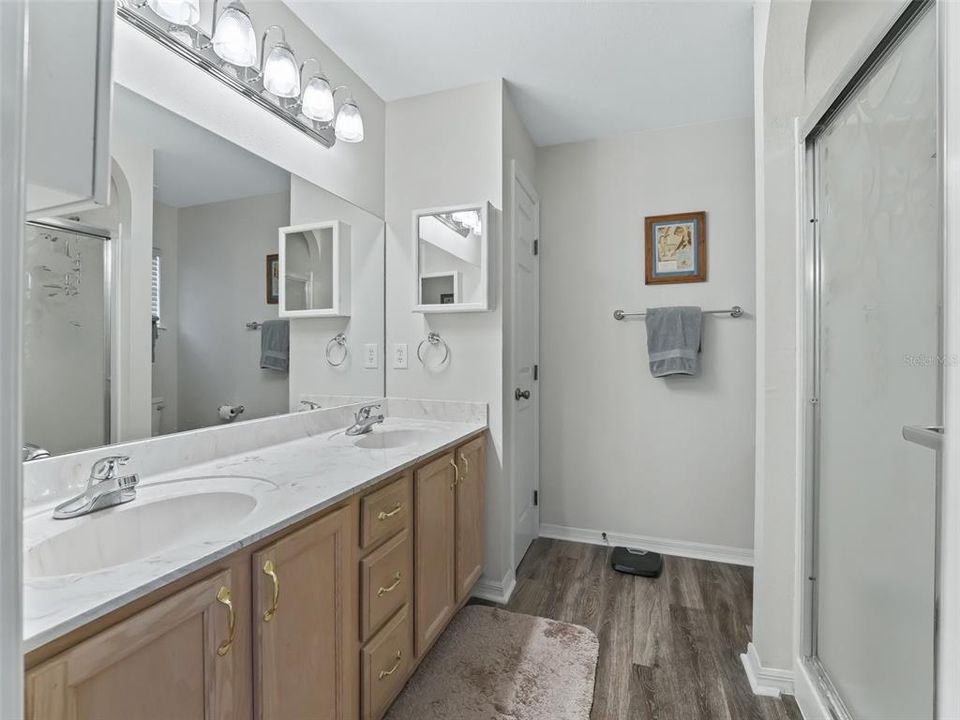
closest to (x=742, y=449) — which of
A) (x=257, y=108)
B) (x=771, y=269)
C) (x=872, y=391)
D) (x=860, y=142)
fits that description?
(x=771, y=269)

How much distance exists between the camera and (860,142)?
1188mm

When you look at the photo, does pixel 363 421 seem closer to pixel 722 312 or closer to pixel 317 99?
pixel 317 99

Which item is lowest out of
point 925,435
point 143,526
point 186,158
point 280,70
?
point 143,526

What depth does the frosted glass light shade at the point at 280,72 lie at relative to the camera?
1534 millimetres

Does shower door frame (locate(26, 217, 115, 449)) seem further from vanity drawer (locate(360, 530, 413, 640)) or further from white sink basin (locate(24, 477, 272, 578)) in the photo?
vanity drawer (locate(360, 530, 413, 640))

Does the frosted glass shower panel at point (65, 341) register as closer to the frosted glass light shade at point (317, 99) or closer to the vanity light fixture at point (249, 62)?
the vanity light fixture at point (249, 62)

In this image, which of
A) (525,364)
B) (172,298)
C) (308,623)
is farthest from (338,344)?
(308,623)

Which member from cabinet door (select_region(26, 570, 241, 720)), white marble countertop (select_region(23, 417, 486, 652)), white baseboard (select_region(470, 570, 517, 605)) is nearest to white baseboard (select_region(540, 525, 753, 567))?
white baseboard (select_region(470, 570, 517, 605))

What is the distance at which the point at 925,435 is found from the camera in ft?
2.83

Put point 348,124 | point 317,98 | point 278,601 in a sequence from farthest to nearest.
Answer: point 348,124, point 317,98, point 278,601

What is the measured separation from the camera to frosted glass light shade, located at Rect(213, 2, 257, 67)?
4.40 ft

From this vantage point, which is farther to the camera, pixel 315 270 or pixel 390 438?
pixel 390 438

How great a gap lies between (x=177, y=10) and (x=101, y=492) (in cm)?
127

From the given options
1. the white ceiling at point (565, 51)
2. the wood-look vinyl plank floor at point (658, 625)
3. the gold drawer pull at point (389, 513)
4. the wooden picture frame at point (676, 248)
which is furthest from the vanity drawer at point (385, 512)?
the wooden picture frame at point (676, 248)
